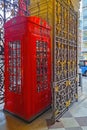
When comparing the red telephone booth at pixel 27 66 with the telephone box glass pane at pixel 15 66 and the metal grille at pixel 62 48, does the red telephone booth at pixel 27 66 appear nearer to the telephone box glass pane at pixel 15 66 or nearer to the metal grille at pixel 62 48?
the telephone box glass pane at pixel 15 66

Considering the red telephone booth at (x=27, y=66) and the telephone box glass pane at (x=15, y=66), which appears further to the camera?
the telephone box glass pane at (x=15, y=66)

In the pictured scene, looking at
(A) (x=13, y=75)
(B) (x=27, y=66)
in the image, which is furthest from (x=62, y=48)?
(A) (x=13, y=75)

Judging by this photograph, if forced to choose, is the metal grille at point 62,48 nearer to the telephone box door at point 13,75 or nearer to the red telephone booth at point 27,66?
Result: the red telephone booth at point 27,66

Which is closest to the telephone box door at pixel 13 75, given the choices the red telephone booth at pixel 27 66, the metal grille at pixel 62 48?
the red telephone booth at pixel 27 66

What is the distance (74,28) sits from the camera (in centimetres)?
395

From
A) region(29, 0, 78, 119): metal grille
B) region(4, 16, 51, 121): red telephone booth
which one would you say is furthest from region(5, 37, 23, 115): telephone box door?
region(29, 0, 78, 119): metal grille

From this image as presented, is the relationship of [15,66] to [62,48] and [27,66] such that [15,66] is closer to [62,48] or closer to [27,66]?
[27,66]

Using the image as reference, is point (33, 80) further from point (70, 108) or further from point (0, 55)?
point (0, 55)

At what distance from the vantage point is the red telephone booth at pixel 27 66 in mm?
2883

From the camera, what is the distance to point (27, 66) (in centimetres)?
287

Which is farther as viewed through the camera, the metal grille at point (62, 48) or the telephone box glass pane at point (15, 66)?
the telephone box glass pane at point (15, 66)

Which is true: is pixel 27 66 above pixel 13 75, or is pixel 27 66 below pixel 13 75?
above

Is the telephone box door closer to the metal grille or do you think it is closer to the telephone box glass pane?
the telephone box glass pane

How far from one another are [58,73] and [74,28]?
1419 millimetres
